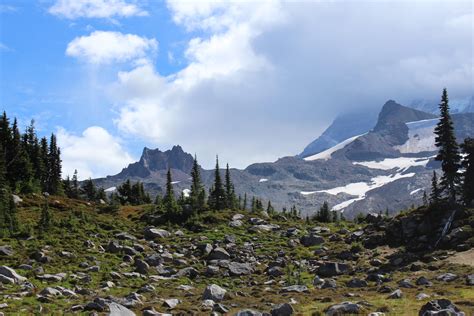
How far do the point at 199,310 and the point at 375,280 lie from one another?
875 inches

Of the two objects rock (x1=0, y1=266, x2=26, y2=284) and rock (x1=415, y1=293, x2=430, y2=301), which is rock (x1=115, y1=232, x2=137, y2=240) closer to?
rock (x1=0, y1=266, x2=26, y2=284)

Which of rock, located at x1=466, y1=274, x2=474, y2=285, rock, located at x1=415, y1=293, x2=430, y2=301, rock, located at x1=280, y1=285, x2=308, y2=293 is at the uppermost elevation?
rock, located at x1=415, y1=293, x2=430, y2=301

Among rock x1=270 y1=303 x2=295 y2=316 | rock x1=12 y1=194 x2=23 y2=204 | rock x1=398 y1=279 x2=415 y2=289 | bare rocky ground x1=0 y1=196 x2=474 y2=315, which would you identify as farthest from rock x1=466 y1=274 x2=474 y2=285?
rock x1=12 y1=194 x2=23 y2=204

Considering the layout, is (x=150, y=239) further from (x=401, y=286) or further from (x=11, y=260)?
(x=401, y=286)

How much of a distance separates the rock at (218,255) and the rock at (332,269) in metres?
12.4

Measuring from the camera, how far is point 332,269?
54125 mm

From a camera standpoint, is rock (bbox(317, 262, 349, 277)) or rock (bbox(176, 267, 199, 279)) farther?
rock (bbox(317, 262, 349, 277))

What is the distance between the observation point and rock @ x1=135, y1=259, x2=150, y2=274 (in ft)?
162

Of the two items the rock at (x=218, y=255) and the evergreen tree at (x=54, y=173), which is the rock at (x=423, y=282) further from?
the evergreen tree at (x=54, y=173)

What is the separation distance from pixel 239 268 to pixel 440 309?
31.8 meters

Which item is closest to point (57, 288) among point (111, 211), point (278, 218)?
point (111, 211)

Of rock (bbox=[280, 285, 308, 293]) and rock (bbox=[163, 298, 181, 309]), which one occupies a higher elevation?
rock (bbox=[163, 298, 181, 309])

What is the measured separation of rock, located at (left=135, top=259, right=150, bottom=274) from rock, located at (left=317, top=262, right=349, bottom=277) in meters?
19.8

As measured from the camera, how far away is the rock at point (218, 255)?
5962cm
